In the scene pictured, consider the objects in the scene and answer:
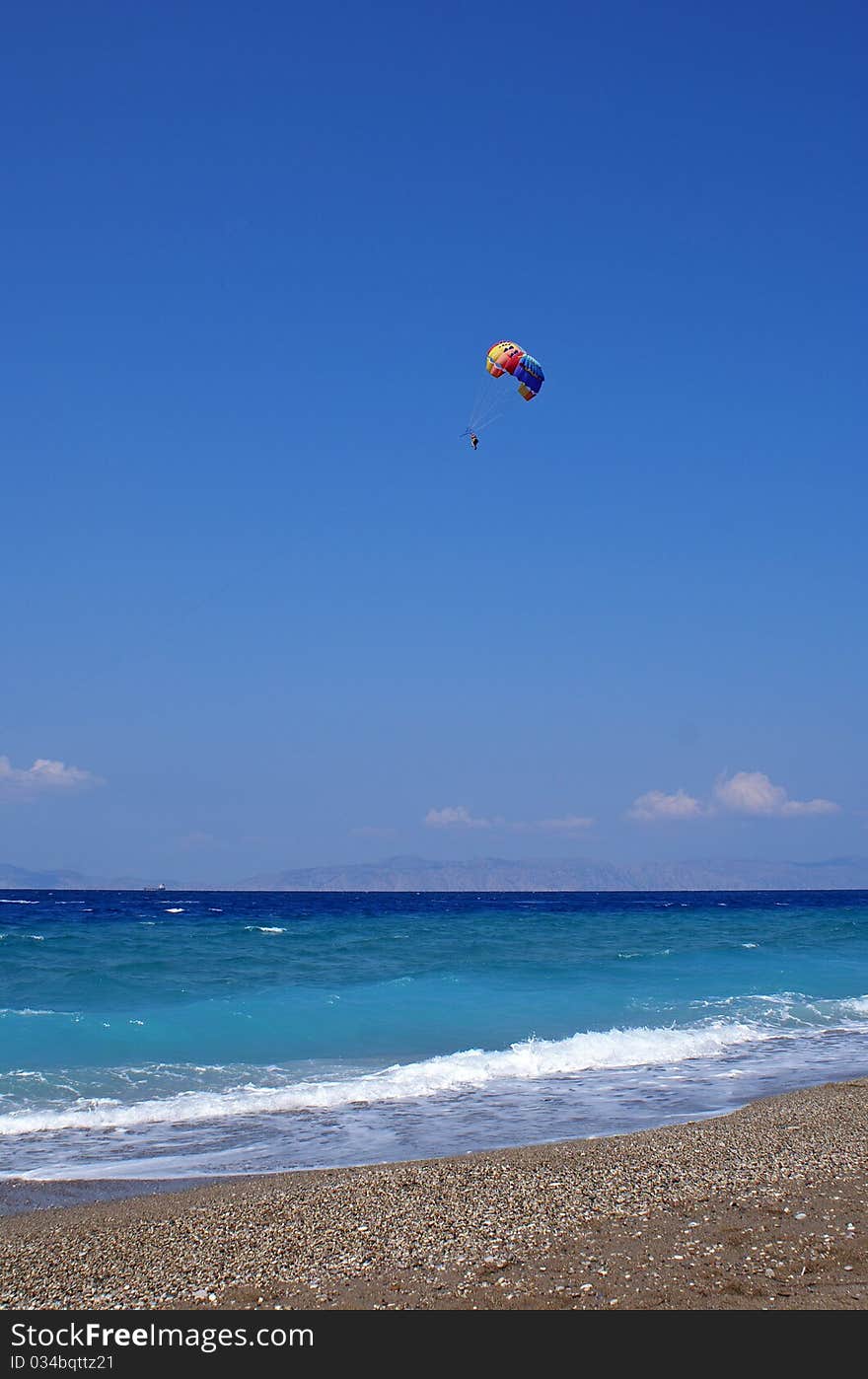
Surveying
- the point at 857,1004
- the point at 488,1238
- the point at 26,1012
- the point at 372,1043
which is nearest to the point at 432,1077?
the point at 372,1043

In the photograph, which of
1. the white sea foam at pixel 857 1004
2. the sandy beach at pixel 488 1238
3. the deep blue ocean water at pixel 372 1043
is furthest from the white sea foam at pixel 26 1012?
the white sea foam at pixel 857 1004

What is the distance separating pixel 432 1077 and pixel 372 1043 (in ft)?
12.5

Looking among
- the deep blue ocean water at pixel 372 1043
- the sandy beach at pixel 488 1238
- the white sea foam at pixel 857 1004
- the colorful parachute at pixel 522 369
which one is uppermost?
the colorful parachute at pixel 522 369

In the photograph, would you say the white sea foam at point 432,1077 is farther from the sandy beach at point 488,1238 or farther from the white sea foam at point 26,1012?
the white sea foam at point 26,1012

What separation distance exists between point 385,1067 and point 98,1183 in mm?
8142

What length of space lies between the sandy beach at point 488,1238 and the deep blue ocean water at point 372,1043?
78.5 inches

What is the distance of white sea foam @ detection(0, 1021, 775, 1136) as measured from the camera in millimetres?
14203

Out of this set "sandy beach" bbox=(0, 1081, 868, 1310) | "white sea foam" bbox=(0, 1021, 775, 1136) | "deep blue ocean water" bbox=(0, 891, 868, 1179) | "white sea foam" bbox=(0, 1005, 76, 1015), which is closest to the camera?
"sandy beach" bbox=(0, 1081, 868, 1310)

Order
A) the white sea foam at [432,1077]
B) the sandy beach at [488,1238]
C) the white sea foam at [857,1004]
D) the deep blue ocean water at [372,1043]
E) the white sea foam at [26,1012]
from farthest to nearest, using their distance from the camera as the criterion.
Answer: the white sea foam at [857,1004]
the white sea foam at [26,1012]
the white sea foam at [432,1077]
the deep blue ocean water at [372,1043]
the sandy beach at [488,1238]

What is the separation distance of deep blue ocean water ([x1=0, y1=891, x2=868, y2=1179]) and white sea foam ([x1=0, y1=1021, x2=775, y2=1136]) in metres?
0.07

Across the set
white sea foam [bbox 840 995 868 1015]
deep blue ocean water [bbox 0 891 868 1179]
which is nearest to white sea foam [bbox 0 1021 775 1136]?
deep blue ocean water [bbox 0 891 868 1179]

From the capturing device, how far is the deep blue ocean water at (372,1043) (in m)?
13.1

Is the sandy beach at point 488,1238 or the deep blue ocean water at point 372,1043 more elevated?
the sandy beach at point 488,1238

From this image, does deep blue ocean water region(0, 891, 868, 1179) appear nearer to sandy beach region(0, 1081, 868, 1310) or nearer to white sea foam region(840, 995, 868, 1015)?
white sea foam region(840, 995, 868, 1015)
